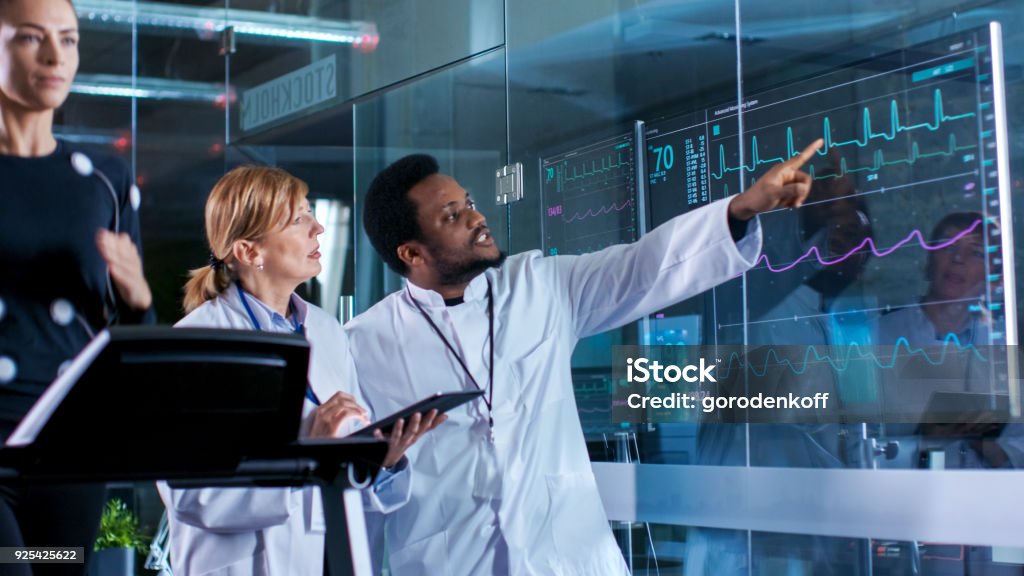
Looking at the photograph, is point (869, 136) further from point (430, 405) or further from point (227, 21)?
point (227, 21)

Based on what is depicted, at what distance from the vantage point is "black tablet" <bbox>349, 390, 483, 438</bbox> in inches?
62.2

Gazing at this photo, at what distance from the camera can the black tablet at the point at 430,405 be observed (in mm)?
1579

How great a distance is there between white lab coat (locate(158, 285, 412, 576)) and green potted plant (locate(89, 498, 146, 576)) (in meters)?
2.81

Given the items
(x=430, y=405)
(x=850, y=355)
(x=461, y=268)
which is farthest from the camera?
(x=461, y=268)

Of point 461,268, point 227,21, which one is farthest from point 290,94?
point 461,268

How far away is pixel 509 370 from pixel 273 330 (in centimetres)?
70

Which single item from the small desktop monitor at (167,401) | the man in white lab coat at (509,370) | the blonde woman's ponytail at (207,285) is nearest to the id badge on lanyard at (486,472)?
the man in white lab coat at (509,370)

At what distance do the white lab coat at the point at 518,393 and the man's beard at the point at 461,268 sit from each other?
0.10 ft

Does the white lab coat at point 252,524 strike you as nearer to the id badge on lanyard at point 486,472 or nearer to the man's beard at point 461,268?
the id badge on lanyard at point 486,472

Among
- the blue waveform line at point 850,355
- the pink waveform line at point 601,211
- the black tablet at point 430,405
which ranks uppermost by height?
the pink waveform line at point 601,211

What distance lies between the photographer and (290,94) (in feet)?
17.6

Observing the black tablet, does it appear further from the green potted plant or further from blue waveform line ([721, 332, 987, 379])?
the green potted plant


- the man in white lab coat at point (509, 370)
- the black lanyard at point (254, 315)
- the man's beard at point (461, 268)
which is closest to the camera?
the black lanyard at point (254, 315)

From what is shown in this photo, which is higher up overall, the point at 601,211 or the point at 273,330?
the point at 601,211
